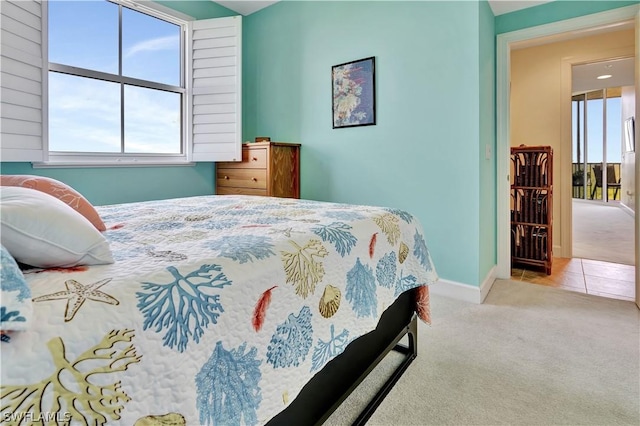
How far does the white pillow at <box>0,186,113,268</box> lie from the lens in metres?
0.62

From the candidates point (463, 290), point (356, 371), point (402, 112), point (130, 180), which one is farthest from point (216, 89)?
point (356, 371)

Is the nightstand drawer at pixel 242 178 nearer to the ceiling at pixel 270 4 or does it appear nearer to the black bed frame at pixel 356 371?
the ceiling at pixel 270 4

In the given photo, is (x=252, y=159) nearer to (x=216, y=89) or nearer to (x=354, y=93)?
(x=216, y=89)

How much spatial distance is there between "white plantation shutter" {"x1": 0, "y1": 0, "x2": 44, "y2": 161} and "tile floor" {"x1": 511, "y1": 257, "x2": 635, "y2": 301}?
4.14 meters

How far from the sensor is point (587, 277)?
321cm

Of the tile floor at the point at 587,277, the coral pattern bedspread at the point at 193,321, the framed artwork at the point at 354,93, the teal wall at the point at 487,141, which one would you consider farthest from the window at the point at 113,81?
the tile floor at the point at 587,277

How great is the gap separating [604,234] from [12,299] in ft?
21.9

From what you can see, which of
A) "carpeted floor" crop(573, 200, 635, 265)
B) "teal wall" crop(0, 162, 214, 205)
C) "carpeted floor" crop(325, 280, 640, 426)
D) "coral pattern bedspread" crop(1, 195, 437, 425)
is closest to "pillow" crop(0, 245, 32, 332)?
"coral pattern bedspread" crop(1, 195, 437, 425)

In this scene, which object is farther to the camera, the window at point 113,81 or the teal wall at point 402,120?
the window at point 113,81

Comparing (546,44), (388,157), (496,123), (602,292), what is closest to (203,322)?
(388,157)

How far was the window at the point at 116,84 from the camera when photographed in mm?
2334

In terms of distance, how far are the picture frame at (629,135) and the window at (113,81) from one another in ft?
27.2

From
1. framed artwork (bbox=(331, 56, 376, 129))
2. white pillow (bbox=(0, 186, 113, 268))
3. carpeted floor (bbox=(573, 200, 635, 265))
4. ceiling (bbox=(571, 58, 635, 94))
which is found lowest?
carpeted floor (bbox=(573, 200, 635, 265))

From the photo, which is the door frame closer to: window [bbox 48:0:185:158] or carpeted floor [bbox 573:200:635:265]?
carpeted floor [bbox 573:200:635:265]
